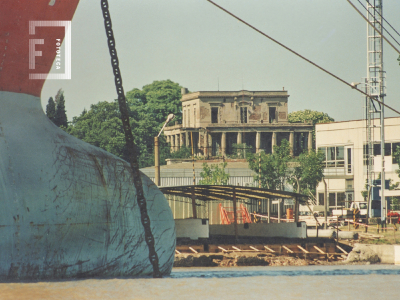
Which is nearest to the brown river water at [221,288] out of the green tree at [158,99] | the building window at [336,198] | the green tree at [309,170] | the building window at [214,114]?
the green tree at [309,170]

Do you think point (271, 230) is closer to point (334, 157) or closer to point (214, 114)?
point (334, 157)

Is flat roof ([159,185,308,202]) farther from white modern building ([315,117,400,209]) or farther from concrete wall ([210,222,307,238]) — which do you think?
white modern building ([315,117,400,209])

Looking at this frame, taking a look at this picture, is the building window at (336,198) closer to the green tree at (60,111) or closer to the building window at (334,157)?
the building window at (334,157)

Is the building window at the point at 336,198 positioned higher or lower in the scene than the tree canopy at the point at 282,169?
lower

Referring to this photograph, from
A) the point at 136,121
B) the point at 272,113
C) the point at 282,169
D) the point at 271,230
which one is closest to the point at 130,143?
the point at 271,230

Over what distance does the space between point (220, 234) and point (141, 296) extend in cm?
2582

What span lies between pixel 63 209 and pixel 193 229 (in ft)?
61.6

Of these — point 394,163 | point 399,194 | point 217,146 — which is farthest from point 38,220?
point 217,146

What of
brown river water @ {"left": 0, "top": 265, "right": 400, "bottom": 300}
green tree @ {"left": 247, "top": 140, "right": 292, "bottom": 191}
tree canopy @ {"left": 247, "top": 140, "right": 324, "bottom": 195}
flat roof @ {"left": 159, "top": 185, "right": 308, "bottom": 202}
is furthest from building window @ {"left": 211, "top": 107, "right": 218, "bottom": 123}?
brown river water @ {"left": 0, "top": 265, "right": 400, "bottom": 300}

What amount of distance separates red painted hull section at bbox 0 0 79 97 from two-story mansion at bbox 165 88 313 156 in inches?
3950

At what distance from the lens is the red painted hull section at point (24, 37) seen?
10.5m

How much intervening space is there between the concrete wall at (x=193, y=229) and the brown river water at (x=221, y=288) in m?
18.1

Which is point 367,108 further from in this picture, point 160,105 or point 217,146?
point 160,105

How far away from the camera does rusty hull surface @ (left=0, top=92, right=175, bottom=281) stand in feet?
31.8
